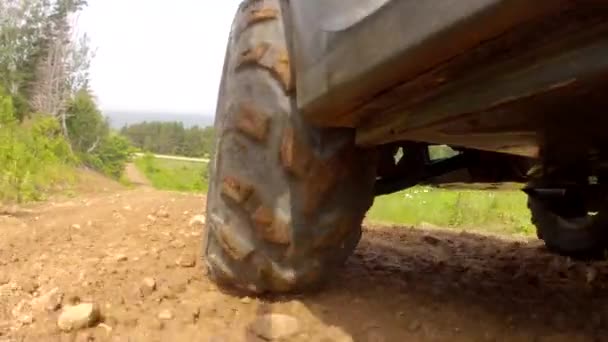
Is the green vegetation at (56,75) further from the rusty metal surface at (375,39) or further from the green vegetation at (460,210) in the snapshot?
the rusty metal surface at (375,39)

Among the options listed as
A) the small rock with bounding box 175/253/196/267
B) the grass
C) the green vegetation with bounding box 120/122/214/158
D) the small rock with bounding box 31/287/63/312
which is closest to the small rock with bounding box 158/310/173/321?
the small rock with bounding box 31/287/63/312

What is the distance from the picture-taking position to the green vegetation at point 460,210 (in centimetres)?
532

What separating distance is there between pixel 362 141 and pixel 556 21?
613 millimetres

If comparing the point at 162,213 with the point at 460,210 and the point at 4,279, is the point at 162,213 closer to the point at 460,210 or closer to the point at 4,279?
the point at 4,279

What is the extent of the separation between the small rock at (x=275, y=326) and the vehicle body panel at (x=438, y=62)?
0.42 metres

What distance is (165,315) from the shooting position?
164 cm

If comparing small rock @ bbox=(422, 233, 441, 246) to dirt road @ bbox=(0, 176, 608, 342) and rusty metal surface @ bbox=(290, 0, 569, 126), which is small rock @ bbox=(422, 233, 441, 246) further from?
rusty metal surface @ bbox=(290, 0, 569, 126)

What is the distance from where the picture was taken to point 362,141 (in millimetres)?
1485

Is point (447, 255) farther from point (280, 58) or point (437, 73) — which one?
point (437, 73)

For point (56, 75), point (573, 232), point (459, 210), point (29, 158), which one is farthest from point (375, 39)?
point (56, 75)

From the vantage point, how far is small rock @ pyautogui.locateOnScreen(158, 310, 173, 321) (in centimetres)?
162

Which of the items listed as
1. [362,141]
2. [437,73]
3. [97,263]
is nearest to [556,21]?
[437,73]

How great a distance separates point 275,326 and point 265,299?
0.59 ft

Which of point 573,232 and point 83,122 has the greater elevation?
point 83,122
